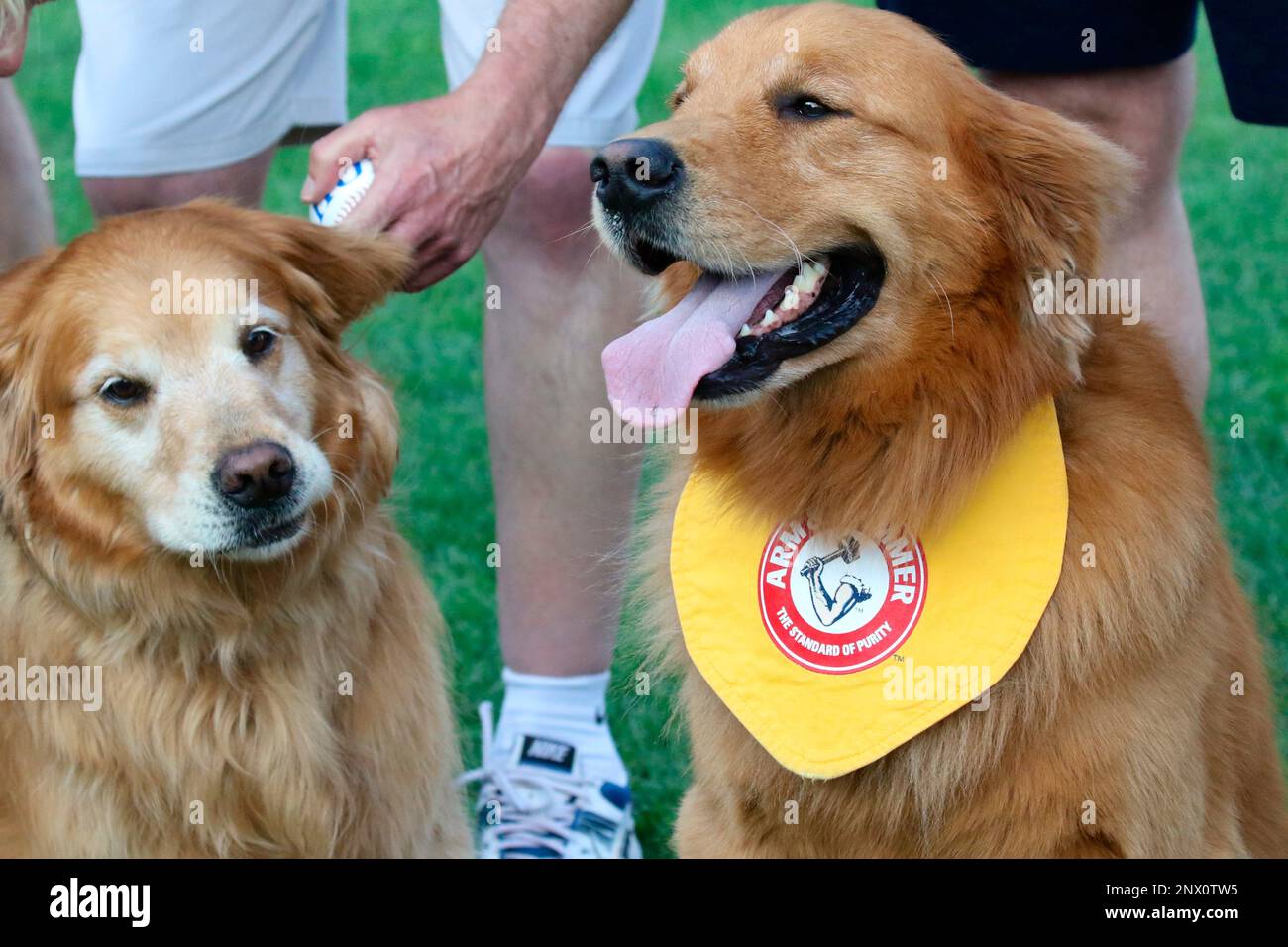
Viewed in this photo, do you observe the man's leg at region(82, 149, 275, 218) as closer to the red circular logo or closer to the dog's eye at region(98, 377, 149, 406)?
the dog's eye at region(98, 377, 149, 406)

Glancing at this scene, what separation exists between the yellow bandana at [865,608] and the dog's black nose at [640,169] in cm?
63

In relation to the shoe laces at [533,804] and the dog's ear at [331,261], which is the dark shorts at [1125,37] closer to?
the dog's ear at [331,261]

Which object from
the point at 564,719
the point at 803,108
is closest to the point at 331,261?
the point at 803,108

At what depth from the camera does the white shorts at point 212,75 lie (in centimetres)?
369

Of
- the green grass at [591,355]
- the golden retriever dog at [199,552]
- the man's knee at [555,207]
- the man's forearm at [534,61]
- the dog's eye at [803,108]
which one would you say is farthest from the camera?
the green grass at [591,355]

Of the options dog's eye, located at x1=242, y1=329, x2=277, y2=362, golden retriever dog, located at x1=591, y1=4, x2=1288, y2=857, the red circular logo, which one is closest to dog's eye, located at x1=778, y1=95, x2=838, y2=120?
golden retriever dog, located at x1=591, y1=4, x2=1288, y2=857

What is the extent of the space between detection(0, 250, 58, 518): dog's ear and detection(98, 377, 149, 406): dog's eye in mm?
162

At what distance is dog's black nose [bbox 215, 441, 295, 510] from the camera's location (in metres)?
2.86

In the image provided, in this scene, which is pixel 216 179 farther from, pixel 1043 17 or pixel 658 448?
pixel 1043 17

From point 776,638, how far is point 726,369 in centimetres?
58

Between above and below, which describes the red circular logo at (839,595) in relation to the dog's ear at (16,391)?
below

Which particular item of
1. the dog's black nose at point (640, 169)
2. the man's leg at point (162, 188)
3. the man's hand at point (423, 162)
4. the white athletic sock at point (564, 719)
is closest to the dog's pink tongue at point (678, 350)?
the dog's black nose at point (640, 169)

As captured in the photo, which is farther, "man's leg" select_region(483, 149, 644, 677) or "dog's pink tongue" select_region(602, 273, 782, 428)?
"man's leg" select_region(483, 149, 644, 677)
